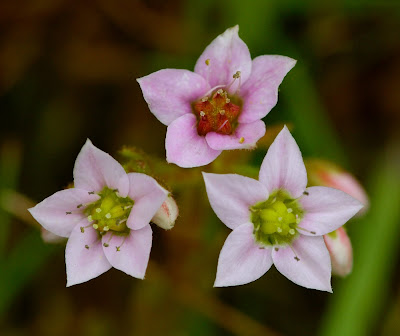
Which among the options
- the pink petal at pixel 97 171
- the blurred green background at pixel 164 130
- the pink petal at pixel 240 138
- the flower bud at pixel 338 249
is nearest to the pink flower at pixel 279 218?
the pink petal at pixel 240 138

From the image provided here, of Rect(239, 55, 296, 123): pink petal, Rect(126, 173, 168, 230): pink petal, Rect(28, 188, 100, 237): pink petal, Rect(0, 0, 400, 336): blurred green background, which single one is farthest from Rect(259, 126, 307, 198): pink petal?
Rect(0, 0, 400, 336): blurred green background

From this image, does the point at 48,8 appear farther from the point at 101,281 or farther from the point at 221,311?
A: the point at 221,311

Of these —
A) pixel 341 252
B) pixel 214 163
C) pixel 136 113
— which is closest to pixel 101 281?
pixel 136 113

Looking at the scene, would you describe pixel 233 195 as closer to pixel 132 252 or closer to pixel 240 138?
pixel 240 138

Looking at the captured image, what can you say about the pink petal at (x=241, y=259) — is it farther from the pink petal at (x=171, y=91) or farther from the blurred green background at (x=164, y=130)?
the blurred green background at (x=164, y=130)

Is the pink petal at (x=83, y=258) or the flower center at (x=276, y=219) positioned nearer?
the pink petal at (x=83, y=258)

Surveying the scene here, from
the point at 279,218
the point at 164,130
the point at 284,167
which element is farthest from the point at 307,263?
the point at 164,130

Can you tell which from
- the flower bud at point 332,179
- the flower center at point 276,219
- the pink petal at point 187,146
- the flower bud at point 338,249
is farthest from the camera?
the flower bud at point 332,179
